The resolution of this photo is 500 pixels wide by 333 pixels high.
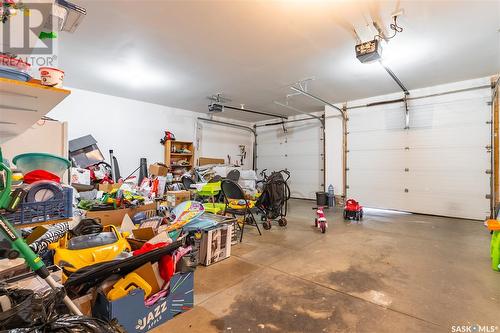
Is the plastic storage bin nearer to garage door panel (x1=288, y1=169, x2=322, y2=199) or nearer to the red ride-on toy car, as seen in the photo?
the red ride-on toy car

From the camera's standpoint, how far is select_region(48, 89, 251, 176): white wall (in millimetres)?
5820

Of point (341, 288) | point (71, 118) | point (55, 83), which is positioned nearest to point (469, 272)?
point (341, 288)

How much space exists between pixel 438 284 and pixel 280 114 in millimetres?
6978

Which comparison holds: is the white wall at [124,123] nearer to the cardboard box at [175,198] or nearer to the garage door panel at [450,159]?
the cardboard box at [175,198]

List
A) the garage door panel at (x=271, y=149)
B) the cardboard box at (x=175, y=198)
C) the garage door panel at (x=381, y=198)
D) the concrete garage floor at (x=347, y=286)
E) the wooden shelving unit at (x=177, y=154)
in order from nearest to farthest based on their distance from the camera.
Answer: the concrete garage floor at (x=347, y=286) → the cardboard box at (x=175, y=198) → the garage door panel at (x=381, y=198) → the wooden shelving unit at (x=177, y=154) → the garage door panel at (x=271, y=149)

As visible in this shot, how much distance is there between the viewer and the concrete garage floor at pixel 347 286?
1757 millimetres

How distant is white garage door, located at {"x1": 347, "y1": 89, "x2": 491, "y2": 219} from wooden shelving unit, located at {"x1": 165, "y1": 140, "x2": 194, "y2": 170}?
500 centimetres

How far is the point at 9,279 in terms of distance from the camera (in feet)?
4.12

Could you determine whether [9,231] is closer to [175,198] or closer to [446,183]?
[175,198]

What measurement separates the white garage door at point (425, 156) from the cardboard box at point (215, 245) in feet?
16.6

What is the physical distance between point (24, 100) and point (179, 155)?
A: 21.4 feet

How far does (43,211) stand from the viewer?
1.03 m

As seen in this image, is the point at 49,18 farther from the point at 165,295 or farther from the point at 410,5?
the point at 410,5

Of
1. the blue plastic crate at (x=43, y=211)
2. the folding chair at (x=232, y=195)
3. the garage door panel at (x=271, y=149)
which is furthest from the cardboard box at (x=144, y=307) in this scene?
the garage door panel at (x=271, y=149)
